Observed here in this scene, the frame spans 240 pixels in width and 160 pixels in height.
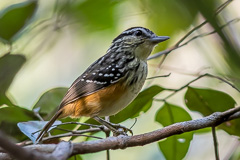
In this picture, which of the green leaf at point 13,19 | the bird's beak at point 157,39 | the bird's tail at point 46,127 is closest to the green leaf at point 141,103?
the bird's tail at point 46,127

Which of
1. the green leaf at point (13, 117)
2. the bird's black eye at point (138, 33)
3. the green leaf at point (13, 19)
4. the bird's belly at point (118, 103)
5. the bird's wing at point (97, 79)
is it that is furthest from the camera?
the bird's black eye at point (138, 33)

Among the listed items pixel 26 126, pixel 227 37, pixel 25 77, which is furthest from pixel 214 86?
pixel 227 37

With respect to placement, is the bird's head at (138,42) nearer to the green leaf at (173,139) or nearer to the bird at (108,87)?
the bird at (108,87)

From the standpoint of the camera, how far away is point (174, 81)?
482cm

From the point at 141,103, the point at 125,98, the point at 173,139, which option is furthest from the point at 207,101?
the point at 125,98

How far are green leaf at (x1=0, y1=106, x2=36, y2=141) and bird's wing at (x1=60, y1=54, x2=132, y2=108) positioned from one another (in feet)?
1.08

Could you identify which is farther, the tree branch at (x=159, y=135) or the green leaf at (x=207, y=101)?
the green leaf at (x=207, y=101)

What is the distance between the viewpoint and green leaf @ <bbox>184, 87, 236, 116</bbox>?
2713mm

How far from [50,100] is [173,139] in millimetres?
1080

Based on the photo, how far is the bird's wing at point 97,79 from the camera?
3.12 metres

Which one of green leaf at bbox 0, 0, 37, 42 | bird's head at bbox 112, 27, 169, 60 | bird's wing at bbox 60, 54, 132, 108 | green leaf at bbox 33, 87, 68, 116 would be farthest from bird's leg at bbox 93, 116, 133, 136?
green leaf at bbox 0, 0, 37, 42

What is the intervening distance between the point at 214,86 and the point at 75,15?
2.54 m

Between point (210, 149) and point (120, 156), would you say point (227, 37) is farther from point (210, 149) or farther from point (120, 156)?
point (120, 156)

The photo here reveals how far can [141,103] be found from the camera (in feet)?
9.09
